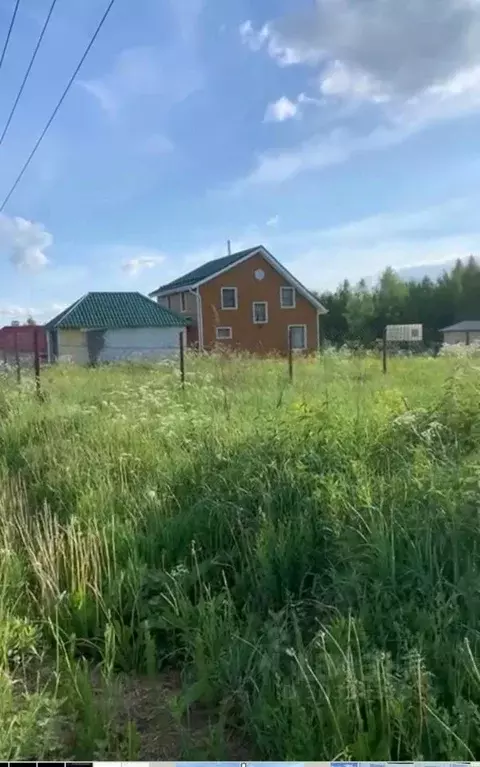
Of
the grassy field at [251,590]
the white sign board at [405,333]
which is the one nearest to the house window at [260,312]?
the white sign board at [405,333]

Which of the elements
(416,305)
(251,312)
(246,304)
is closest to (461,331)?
(416,305)

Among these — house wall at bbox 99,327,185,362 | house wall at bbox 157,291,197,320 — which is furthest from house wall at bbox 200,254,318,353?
house wall at bbox 99,327,185,362

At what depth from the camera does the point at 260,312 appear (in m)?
14.5

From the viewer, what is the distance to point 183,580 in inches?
92.2

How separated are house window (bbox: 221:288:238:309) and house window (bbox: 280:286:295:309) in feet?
10.4

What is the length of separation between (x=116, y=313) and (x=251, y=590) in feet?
58.4

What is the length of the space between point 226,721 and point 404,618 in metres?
0.64

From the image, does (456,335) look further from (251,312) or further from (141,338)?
(141,338)

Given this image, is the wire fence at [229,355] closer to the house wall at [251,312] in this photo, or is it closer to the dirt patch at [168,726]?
the house wall at [251,312]

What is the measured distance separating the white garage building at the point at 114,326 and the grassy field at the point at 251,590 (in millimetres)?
12545

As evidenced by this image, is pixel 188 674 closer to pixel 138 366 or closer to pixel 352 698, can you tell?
pixel 352 698

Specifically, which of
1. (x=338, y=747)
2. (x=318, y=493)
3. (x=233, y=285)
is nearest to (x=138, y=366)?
(x=233, y=285)

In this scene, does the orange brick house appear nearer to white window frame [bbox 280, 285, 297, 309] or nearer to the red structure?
white window frame [bbox 280, 285, 297, 309]

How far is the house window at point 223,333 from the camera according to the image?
1216cm
